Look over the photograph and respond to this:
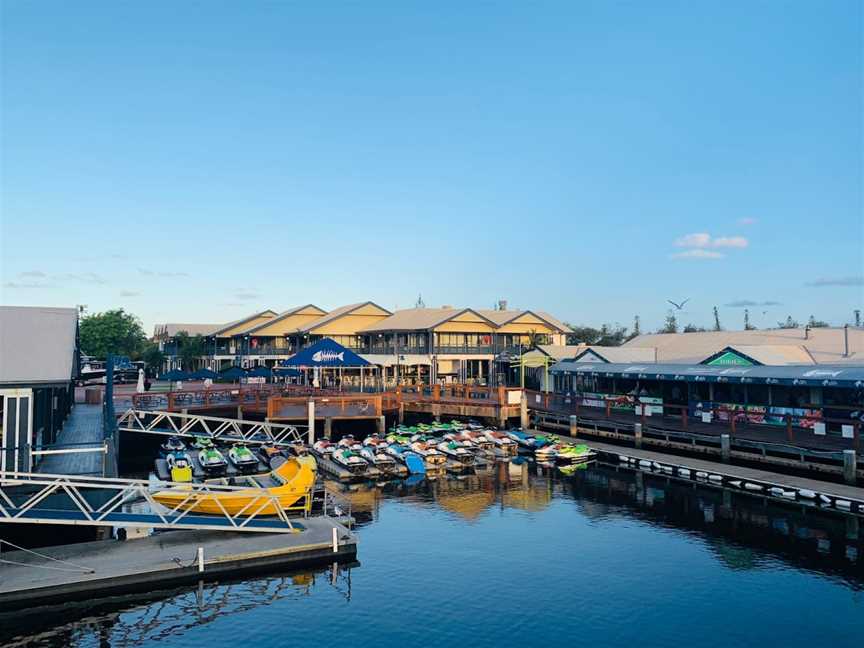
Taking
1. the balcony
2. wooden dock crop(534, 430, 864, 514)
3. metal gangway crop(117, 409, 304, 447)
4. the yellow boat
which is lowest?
wooden dock crop(534, 430, 864, 514)

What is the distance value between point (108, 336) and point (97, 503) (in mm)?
112944

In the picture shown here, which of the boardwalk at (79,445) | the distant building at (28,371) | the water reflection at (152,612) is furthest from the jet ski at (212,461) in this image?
the water reflection at (152,612)

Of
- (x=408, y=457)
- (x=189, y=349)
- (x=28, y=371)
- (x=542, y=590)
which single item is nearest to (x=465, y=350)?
(x=408, y=457)

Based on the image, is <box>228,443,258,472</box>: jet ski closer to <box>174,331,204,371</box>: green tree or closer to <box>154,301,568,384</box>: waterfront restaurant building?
A: <box>154,301,568,384</box>: waterfront restaurant building

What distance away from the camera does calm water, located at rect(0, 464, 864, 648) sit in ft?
53.9

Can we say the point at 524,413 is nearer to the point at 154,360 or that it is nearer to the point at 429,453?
the point at 429,453

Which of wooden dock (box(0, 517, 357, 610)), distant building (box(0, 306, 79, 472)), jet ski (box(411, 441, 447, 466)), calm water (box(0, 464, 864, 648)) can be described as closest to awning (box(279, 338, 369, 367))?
jet ski (box(411, 441, 447, 466))

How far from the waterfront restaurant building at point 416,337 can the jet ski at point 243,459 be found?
26.8 m

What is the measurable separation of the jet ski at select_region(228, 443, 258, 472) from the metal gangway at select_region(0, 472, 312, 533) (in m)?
11.5

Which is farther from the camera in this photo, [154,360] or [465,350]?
[154,360]

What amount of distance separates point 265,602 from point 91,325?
121151mm

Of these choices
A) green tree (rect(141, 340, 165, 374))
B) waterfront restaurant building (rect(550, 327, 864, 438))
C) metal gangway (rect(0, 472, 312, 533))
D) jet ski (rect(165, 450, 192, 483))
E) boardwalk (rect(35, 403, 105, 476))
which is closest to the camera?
metal gangway (rect(0, 472, 312, 533))

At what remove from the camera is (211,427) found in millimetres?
46375

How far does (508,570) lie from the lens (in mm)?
20859
